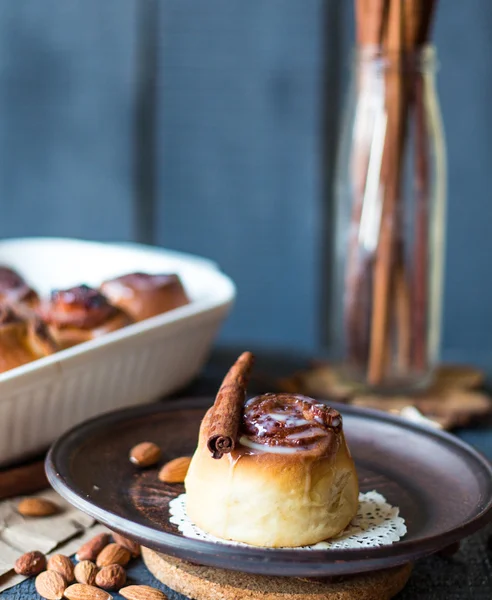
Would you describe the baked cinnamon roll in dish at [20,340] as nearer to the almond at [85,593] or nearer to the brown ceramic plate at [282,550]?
the brown ceramic plate at [282,550]

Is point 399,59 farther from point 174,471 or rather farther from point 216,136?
point 216,136

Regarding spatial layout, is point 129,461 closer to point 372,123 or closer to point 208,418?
point 208,418

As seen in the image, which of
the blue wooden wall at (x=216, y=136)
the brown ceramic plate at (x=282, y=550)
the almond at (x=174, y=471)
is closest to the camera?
the brown ceramic plate at (x=282, y=550)

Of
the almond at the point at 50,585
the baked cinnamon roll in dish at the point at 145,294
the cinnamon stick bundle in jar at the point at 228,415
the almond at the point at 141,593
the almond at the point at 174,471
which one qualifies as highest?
the cinnamon stick bundle in jar at the point at 228,415

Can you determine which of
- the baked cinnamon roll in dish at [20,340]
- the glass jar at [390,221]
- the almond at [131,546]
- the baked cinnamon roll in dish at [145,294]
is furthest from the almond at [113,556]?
the glass jar at [390,221]

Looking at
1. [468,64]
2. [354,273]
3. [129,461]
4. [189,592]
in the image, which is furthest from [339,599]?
[468,64]

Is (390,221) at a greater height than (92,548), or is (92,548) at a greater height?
(390,221)

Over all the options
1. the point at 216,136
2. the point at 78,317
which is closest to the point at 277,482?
the point at 78,317

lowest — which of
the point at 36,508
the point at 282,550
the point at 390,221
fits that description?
the point at 36,508
